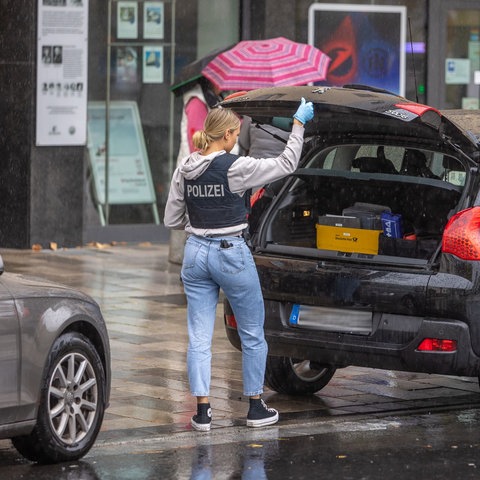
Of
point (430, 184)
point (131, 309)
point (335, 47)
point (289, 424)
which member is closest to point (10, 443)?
point (289, 424)

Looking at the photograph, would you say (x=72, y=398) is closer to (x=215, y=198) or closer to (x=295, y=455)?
(x=295, y=455)

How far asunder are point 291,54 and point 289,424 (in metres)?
6.48

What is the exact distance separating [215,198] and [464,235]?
52.7 inches

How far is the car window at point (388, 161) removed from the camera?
29.0 feet

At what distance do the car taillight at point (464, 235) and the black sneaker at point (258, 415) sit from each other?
129cm

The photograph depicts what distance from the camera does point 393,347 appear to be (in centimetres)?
805

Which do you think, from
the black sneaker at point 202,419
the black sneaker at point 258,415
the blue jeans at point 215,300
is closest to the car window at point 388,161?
the blue jeans at point 215,300

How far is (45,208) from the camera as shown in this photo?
639 inches

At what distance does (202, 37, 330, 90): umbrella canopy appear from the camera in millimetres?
13250

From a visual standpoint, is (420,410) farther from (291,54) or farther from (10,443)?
(291,54)

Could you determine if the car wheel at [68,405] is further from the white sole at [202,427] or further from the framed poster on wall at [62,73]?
the framed poster on wall at [62,73]

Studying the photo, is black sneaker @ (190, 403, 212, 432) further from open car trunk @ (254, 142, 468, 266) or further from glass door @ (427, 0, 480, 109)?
glass door @ (427, 0, 480, 109)

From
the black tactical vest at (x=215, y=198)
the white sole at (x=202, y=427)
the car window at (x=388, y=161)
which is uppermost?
the car window at (x=388, y=161)

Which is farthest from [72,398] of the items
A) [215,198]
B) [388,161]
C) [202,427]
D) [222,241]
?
[388,161]
